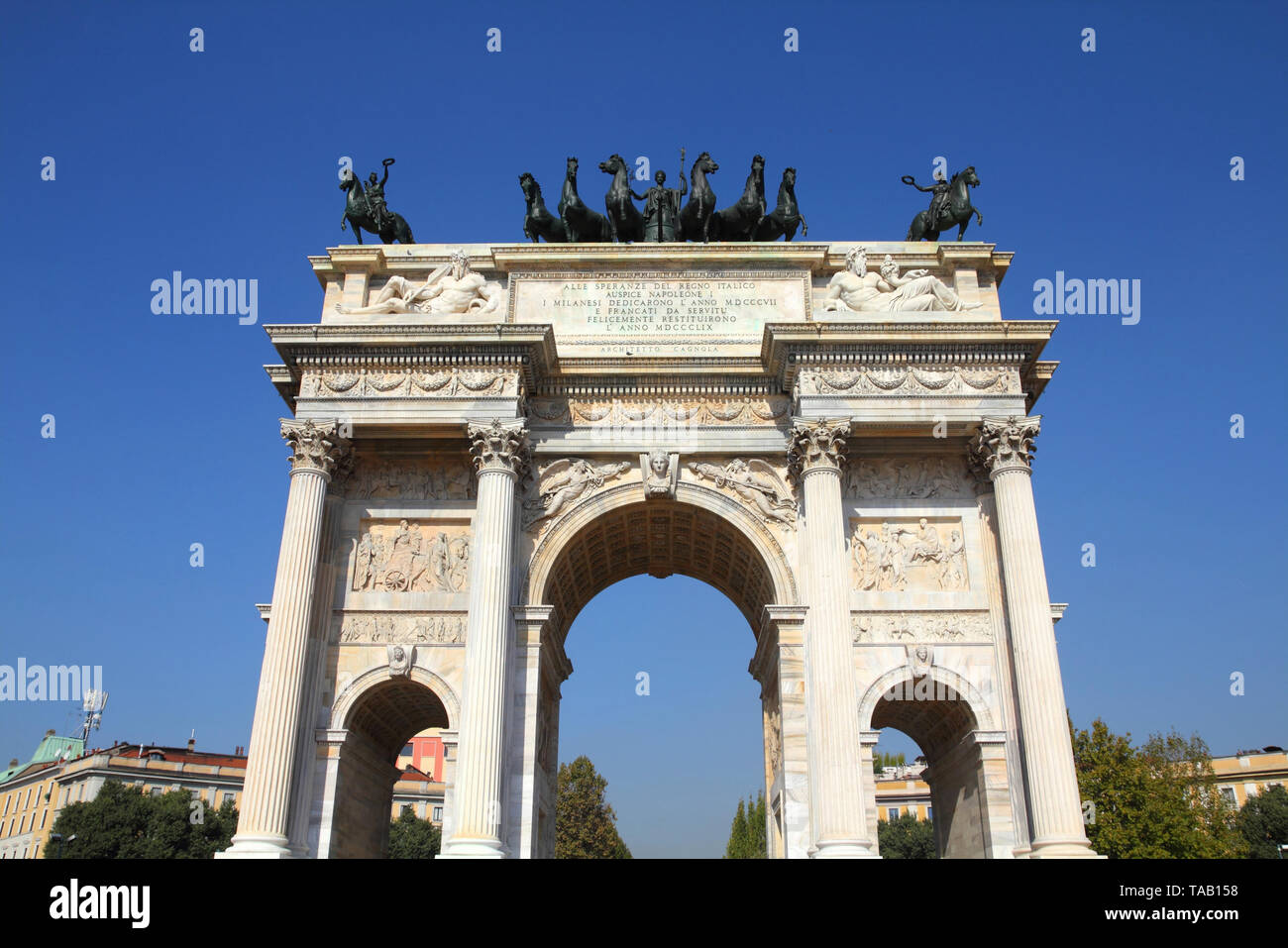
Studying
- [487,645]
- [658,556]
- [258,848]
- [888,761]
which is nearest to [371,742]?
[258,848]

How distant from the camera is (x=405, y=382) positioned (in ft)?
77.9

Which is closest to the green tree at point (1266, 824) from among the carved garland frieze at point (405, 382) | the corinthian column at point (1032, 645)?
the corinthian column at point (1032, 645)

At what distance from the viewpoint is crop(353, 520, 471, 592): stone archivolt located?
23500mm

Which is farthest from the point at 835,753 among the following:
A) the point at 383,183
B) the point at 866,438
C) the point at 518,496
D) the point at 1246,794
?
the point at 1246,794

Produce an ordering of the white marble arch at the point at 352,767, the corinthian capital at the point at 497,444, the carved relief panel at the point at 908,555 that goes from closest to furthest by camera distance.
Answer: the white marble arch at the point at 352,767 < the corinthian capital at the point at 497,444 < the carved relief panel at the point at 908,555

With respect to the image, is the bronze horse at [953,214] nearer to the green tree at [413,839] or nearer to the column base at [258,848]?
the column base at [258,848]

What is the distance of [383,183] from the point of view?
27469 mm

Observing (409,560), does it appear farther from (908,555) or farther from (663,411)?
(908,555)

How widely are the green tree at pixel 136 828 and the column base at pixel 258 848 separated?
40.4 m

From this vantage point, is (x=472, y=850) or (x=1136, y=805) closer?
(x=472, y=850)

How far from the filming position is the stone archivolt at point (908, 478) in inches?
947

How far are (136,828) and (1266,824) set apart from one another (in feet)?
208

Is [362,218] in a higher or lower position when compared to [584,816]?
higher
